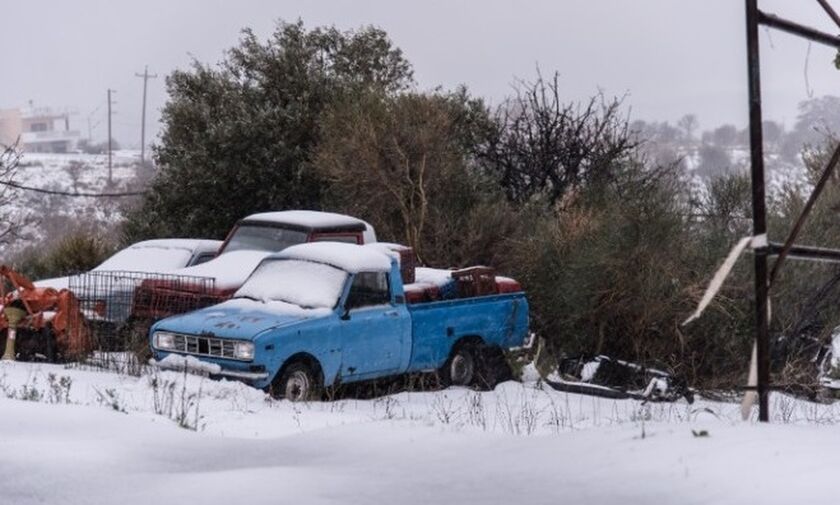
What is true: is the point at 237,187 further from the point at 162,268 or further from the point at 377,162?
the point at 162,268

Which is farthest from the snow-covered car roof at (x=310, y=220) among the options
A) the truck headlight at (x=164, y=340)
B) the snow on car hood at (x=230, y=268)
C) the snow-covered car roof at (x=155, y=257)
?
the truck headlight at (x=164, y=340)

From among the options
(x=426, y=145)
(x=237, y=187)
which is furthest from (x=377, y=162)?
(x=237, y=187)

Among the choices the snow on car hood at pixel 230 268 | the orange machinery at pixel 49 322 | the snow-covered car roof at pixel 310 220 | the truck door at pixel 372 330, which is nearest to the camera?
the truck door at pixel 372 330

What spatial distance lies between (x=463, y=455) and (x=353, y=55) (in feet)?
80.4

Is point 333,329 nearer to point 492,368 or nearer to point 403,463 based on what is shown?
point 492,368

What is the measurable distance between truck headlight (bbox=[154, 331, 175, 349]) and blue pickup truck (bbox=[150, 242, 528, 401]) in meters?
0.01

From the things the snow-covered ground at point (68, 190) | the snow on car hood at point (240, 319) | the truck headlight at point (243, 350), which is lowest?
the truck headlight at point (243, 350)

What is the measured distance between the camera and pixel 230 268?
1516 cm

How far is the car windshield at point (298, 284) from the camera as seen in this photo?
12023 millimetres

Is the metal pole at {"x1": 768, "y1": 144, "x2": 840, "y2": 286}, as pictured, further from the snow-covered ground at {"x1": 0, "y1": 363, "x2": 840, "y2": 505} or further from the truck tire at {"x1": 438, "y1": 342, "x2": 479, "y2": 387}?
the truck tire at {"x1": 438, "y1": 342, "x2": 479, "y2": 387}

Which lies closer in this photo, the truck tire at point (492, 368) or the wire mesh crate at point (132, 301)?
the truck tire at point (492, 368)

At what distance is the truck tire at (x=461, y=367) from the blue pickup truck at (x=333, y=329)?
13 mm

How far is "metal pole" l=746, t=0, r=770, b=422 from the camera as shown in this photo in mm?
5676

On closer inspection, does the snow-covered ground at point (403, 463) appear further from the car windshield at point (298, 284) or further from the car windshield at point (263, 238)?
the car windshield at point (263, 238)
